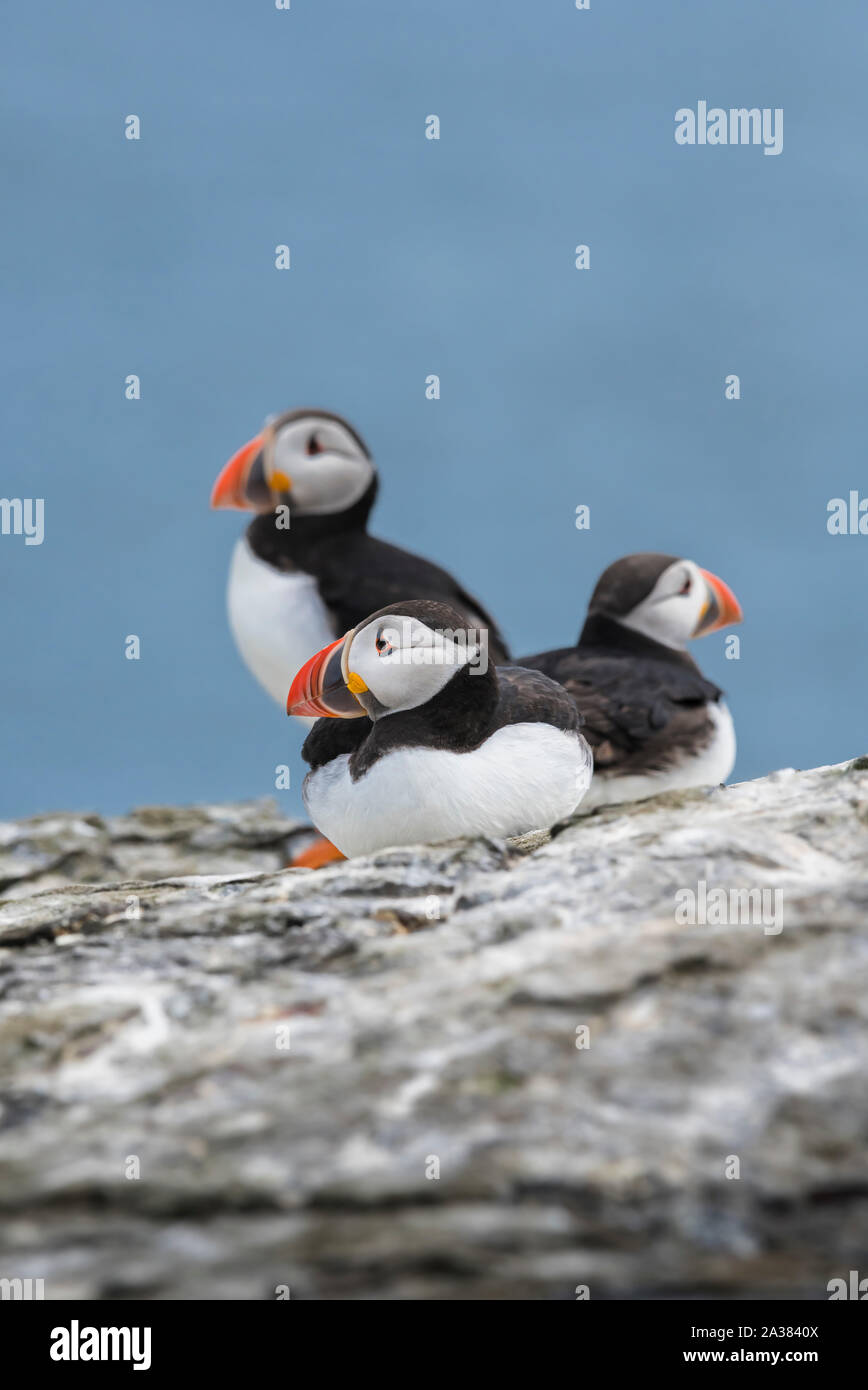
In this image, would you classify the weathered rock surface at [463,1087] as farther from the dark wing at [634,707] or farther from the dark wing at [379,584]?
the dark wing at [379,584]

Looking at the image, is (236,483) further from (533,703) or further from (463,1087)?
(463,1087)

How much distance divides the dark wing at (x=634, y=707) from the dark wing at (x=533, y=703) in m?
0.95

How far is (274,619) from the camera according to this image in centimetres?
915

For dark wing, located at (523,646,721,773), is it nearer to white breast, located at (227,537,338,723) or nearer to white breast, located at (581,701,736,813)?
white breast, located at (581,701,736,813)

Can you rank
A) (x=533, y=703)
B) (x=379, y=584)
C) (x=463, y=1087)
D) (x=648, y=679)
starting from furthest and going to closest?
(x=379, y=584)
(x=648, y=679)
(x=533, y=703)
(x=463, y=1087)

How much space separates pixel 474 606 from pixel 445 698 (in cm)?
405

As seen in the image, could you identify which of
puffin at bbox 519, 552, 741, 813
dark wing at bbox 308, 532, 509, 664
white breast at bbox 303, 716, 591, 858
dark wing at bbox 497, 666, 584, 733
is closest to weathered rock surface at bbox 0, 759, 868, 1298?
white breast at bbox 303, 716, 591, 858

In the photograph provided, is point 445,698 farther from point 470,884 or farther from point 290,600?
point 290,600

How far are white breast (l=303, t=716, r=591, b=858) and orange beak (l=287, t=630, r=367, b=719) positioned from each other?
25cm

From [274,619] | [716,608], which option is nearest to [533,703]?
[716,608]

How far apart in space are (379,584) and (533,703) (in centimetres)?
381

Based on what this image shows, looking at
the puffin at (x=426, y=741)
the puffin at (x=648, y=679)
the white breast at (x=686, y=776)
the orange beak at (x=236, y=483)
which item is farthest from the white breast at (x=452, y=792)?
the orange beak at (x=236, y=483)

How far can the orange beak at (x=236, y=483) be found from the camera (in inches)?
372
